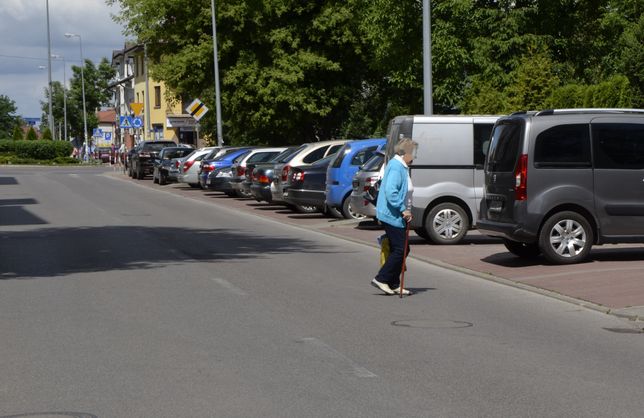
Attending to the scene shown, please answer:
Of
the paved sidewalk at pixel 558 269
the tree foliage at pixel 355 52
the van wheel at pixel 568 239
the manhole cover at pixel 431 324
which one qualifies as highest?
the tree foliage at pixel 355 52

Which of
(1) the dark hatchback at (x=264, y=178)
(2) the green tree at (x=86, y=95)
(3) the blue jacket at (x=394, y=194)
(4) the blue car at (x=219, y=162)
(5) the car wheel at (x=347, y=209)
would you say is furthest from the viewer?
(2) the green tree at (x=86, y=95)

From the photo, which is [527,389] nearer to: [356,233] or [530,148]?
[530,148]

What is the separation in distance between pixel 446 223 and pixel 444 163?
1.00 meters

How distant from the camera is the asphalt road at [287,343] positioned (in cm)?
→ 710

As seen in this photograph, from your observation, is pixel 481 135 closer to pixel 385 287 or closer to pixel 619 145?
pixel 619 145

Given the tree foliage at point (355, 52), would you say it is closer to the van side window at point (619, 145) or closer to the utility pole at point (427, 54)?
the utility pole at point (427, 54)

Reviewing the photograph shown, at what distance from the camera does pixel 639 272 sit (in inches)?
566

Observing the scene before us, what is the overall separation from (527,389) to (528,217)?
316 inches

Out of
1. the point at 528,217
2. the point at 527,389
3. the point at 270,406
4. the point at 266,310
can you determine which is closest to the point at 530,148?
the point at 528,217

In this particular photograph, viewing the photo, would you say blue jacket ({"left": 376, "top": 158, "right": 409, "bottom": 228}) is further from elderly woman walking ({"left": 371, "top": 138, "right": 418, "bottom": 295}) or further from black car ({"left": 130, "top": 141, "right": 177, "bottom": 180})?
black car ({"left": 130, "top": 141, "right": 177, "bottom": 180})

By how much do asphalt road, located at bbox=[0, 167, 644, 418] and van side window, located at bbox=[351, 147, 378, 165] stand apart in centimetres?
595

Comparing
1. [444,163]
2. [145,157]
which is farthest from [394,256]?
[145,157]

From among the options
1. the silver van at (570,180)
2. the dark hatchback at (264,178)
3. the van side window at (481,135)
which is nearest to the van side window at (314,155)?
the dark hatchback at (264,178)

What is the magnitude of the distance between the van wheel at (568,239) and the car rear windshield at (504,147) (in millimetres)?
954
